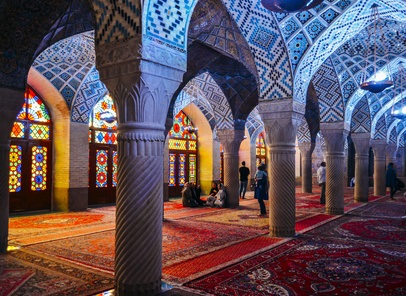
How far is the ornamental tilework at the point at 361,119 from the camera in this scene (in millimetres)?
11442

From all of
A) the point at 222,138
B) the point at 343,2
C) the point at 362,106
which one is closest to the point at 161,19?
the point at 343,2

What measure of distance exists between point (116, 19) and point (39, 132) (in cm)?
749

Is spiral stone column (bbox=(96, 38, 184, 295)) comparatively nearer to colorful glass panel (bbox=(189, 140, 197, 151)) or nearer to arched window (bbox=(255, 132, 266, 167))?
colorful glass panel (bbox=(189, 140, 197, 151))

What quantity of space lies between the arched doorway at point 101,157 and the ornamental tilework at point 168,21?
7.72 m

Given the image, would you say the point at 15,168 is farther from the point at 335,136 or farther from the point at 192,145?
the point at 335,136

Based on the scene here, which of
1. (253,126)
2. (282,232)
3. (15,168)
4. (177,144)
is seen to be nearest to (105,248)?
(282,232)

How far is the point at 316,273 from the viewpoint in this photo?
13.8 feet

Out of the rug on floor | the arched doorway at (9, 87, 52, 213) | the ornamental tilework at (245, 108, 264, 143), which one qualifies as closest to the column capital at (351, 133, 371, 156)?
the ornamental tilework at (245, 108, 264, 143)

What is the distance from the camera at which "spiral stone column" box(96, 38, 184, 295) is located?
330cm

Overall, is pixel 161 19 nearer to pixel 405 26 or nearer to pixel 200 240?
pixel 200 240

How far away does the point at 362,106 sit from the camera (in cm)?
1141

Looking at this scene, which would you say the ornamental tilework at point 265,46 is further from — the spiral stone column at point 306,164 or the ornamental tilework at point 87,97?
the spiral stone column at point 306,164

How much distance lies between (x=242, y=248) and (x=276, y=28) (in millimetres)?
3679

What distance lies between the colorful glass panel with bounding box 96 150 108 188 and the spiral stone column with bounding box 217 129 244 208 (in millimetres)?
3764
